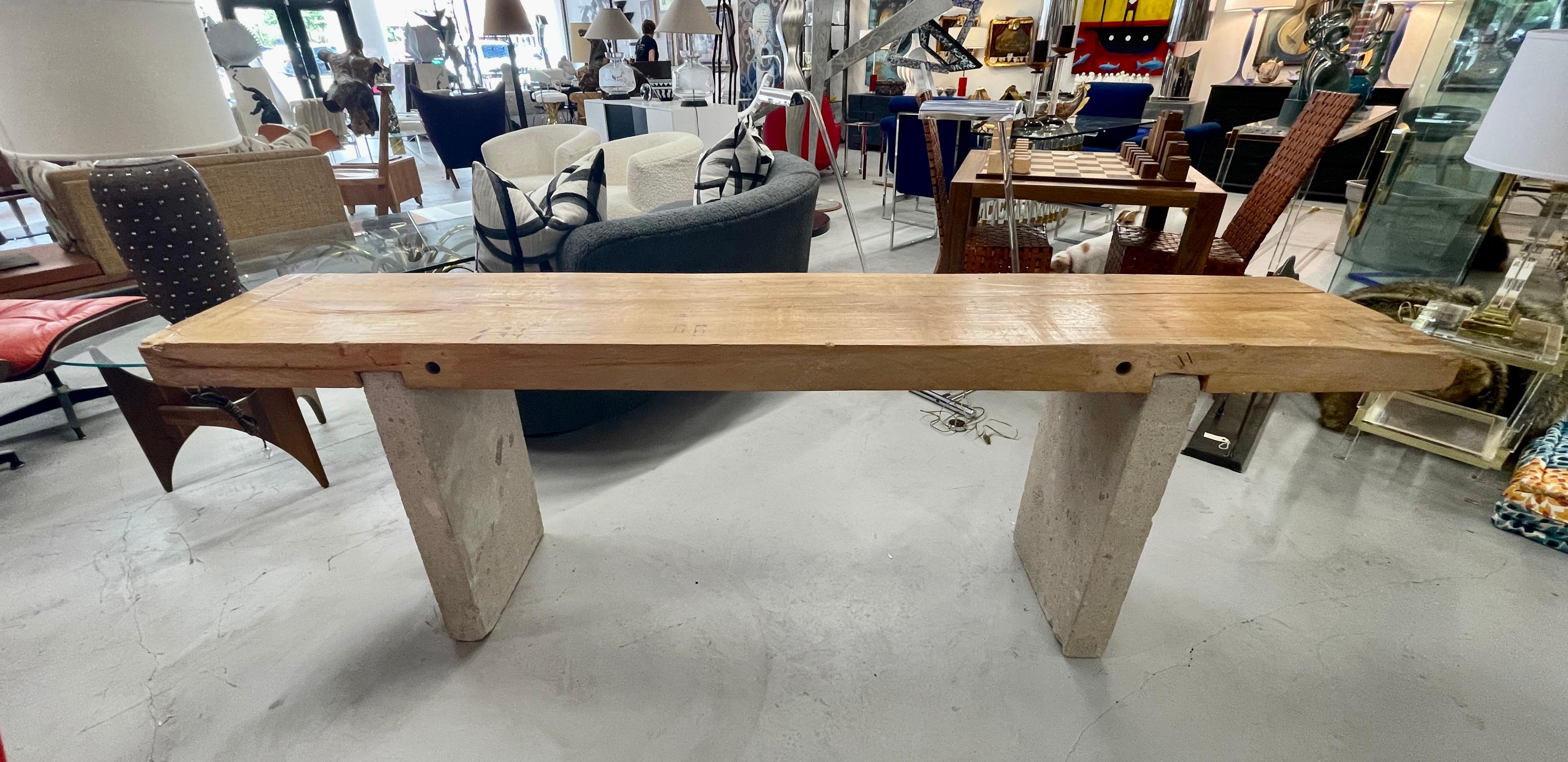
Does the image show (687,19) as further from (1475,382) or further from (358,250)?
(1475,382)

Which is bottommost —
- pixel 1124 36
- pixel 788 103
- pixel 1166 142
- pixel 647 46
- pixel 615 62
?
pixel 1166 142

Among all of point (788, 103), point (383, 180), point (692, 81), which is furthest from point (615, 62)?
point (788, 103)

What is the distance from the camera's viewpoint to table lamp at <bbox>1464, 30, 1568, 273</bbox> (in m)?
1.42

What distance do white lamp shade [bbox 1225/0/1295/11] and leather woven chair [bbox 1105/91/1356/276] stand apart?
157 inches

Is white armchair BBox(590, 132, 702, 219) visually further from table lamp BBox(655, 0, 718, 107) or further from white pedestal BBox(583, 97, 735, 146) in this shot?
table lamp BBox(655, 0, 718, 107)

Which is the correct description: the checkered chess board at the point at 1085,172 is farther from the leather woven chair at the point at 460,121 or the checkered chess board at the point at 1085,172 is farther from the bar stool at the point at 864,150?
the leather woven chair at the point at 460,121

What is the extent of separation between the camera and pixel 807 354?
3.17 ft

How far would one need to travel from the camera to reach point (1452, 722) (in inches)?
46.0

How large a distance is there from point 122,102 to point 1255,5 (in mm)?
6902

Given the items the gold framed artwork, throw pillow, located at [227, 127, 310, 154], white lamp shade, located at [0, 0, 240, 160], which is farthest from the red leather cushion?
the gold framed artwork

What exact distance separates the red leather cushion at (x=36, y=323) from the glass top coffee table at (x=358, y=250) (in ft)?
0.76

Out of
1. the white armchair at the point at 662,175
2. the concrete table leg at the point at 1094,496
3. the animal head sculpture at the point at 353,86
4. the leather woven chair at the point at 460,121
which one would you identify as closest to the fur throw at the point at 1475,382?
the concrete table leg at the point at 1094,496

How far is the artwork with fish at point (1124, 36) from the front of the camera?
5480 millimetres

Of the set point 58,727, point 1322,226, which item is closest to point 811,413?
point 58,727
